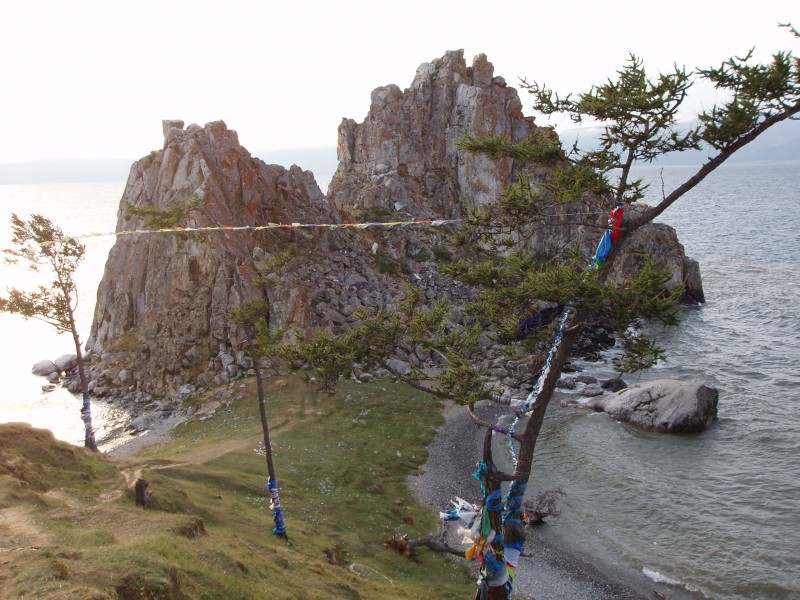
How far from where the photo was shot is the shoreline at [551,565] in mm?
22344

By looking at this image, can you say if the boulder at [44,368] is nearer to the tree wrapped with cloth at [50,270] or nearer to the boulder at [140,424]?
the boulder at [140,424]

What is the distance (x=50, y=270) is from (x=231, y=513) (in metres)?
16.8

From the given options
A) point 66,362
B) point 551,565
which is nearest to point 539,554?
point 551,565

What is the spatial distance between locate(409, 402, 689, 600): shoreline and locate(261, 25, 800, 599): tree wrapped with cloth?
26.6ft

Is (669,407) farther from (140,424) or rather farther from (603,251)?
(140,424)

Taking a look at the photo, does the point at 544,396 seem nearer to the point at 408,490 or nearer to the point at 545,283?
the point at 545,283

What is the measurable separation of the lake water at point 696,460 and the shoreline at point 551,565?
0.79 meters

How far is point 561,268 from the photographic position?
1259 centimetres

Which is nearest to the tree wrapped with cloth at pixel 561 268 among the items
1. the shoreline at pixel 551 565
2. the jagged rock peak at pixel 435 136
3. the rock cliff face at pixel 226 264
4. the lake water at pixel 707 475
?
the shoreline at pixel 551 565

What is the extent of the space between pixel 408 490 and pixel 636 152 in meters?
21.5

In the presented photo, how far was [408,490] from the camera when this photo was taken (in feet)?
97.1

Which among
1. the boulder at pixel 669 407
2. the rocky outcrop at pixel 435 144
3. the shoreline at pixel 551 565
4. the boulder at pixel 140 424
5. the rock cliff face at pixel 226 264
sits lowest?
the shoreline at pixel 551 565

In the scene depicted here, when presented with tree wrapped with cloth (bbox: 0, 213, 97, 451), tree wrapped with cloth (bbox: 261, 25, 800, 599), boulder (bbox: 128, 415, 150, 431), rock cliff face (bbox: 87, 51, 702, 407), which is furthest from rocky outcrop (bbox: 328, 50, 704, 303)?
tree wrapped with cloth (bbox: 261, 25, 800, 599)

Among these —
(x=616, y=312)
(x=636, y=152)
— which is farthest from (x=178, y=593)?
(x=636, y=152)
